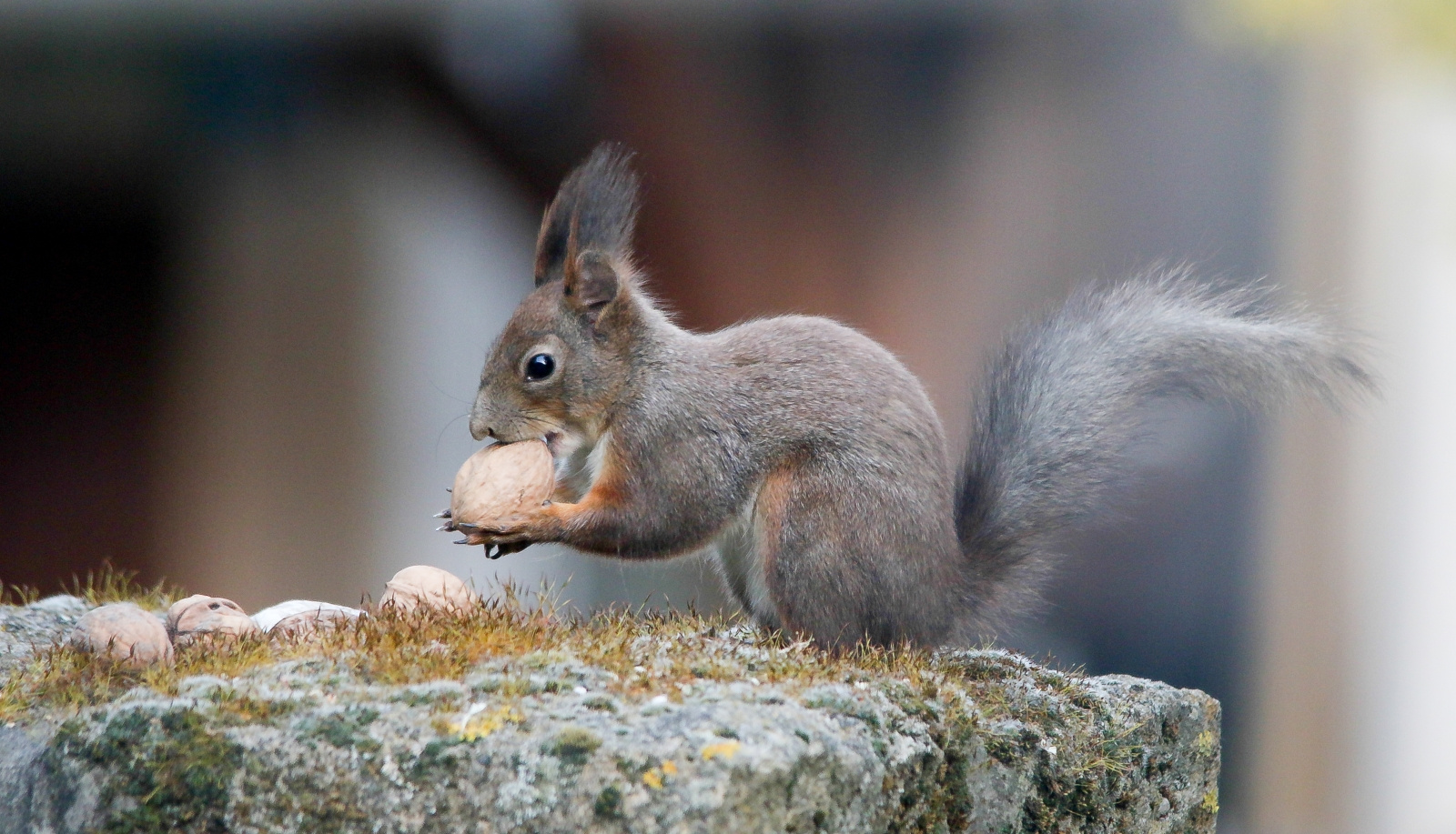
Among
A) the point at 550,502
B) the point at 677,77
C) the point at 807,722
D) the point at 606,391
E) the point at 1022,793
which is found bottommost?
the point at 1022,793

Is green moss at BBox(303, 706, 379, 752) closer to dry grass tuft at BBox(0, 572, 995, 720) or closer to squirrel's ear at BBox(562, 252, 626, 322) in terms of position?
dry grass tuft at BBox(0, 572, 995, 720)

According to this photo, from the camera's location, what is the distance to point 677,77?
2.49 metres

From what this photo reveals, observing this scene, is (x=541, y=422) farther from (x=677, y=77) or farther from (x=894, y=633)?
(x=677, y=77)

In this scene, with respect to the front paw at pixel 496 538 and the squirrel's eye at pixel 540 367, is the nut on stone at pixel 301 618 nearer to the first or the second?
the front paw at pixel 496 538

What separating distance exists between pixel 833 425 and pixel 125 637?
2.48 ft

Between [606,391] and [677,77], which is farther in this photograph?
[677,77]

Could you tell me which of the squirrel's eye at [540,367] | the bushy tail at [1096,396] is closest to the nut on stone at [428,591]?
the squirrel's eye at [540,367]

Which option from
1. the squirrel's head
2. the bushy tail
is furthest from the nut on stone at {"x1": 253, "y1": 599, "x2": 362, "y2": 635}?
the bushy tail

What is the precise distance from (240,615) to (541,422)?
40 centimetres

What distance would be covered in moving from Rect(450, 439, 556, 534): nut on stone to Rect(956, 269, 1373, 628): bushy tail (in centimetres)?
52

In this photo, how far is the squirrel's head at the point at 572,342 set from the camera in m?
1.35

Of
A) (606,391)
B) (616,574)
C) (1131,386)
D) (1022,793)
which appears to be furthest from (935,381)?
(1022,793)

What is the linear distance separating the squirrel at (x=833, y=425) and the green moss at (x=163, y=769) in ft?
1.22

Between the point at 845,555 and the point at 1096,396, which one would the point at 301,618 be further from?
the point at 1096,396
